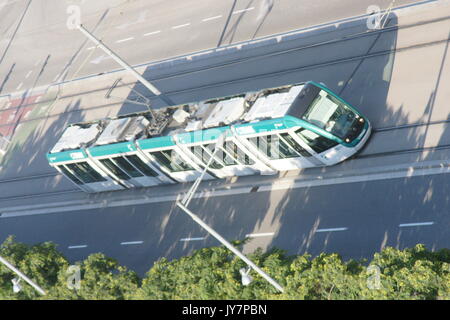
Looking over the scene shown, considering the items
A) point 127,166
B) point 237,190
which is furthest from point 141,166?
point 237,190

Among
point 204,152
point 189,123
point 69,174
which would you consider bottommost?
point 204,152

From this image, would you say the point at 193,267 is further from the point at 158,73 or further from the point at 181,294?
the point at 158,73

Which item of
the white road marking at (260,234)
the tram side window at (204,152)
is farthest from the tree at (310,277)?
the tram side window at (204,152)

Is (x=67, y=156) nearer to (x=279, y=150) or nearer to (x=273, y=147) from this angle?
(x=273, y=147)

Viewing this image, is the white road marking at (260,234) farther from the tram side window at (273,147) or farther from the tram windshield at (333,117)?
the tram windshield at (333,117)

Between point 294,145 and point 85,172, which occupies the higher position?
point 85,172

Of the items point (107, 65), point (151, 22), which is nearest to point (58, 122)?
point (107, 65)
